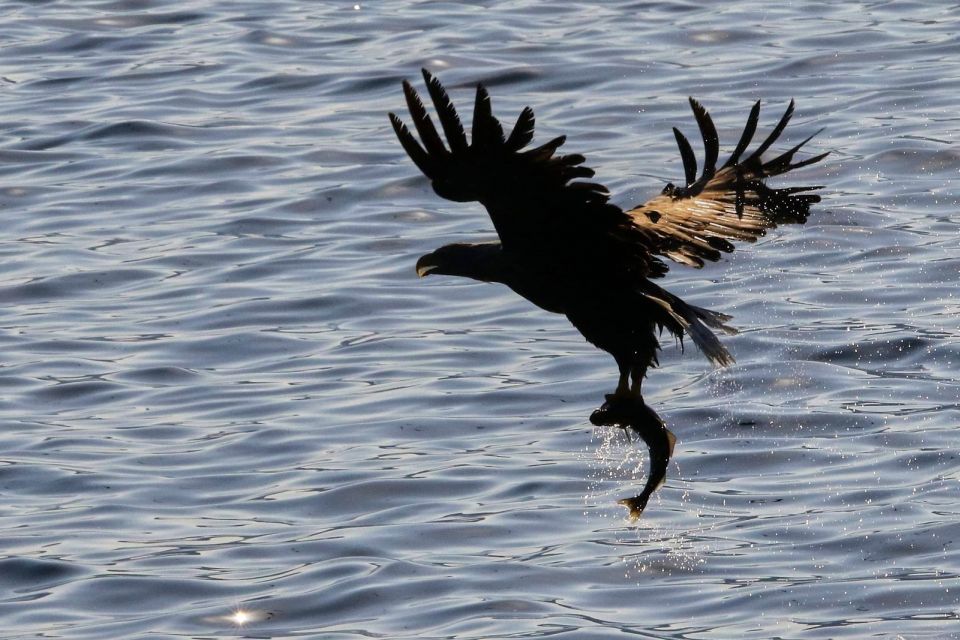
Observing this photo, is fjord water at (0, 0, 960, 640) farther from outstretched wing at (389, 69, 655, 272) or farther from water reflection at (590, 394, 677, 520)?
outstretched wing at (389, 69, 655, 272)

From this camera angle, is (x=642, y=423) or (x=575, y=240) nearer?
(x=575, y=240)

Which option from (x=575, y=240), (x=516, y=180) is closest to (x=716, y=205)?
(x=575, y=240)

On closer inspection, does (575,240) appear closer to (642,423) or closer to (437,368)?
(642,423)

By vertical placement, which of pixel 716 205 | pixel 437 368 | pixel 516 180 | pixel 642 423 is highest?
pixel 516 180

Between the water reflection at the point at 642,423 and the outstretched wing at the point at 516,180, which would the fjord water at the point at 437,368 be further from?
the outstretched wing at the point at 516,180

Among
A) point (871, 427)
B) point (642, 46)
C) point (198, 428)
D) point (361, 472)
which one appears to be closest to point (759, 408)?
point (871, 427)

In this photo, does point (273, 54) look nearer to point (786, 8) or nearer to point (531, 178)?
point (786, 8)

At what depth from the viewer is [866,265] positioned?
1427 centimetres

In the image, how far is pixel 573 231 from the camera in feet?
24.3

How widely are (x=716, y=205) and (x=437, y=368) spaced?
15.0 feet

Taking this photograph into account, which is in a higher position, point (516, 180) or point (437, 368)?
point (516, 180)

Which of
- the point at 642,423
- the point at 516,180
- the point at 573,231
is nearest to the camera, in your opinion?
the point at 516,180

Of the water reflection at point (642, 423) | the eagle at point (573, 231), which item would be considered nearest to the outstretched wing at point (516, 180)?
the eagle at point (573, 231)

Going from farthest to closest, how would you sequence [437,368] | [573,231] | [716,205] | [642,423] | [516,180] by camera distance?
[437,368], [716,205], [642,423], [573,231], [516,180]
